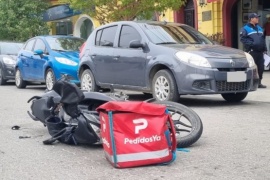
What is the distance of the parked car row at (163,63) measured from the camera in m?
8.90

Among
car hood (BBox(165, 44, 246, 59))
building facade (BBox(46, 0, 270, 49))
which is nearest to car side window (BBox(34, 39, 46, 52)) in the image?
car hood (BBox(165, 44, 246, 59))

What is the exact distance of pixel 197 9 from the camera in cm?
2014

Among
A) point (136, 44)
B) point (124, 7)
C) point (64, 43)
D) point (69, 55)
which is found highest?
point (124, 7)

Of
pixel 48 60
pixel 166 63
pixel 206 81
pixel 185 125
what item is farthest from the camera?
pixel 48 60

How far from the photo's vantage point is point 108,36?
1094 centimetres

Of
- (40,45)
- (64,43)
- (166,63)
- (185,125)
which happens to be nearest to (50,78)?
(64,43)

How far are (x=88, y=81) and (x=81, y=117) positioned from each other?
220 inches

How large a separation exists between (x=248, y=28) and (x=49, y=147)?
22.6 ft

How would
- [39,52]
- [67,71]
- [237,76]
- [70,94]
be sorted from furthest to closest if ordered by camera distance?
[39,52]
[67,71]
[237,76]
[70,94]

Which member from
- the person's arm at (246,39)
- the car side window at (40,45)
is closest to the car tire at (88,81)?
the car side window at (40,45)

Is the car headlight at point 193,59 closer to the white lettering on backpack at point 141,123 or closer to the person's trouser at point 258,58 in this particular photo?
the person's trouser at point 258,58

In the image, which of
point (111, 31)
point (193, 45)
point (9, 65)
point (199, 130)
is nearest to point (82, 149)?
point (199, 130)

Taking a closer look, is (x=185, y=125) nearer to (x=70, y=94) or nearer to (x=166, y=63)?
(x=70, y=94)

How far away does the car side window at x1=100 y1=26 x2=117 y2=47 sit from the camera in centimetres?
1074
